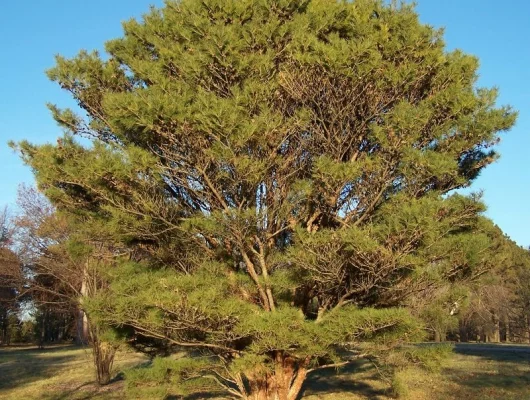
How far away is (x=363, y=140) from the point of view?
9.13 metres

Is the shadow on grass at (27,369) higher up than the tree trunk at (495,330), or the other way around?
the tree trunk at (495,330)

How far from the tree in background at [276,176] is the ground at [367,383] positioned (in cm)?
362

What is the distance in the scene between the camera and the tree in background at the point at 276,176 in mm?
7426

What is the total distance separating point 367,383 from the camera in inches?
586

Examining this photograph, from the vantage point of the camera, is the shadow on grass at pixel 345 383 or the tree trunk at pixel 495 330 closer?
the shadow on grass at pixel 345 383

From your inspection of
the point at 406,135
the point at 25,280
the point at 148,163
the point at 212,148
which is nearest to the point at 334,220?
the point at 406,135

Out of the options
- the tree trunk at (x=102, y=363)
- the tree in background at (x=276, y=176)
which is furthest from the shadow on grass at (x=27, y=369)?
the tree in background at (x=276, y=176)

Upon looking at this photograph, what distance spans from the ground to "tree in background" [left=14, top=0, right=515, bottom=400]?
362 centimetres

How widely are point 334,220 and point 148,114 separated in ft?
12.4

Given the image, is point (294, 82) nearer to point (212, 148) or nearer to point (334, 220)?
point (212, 148)

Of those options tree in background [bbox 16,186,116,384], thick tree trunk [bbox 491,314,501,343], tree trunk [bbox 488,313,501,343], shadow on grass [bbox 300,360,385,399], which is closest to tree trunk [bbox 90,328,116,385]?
tree in background [bbox 16,186,116,384]

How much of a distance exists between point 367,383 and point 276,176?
8.65 metres

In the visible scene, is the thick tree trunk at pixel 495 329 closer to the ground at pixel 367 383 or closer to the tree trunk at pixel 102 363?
the ground at pixel 367 383

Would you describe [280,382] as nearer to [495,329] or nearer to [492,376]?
[492,376]
